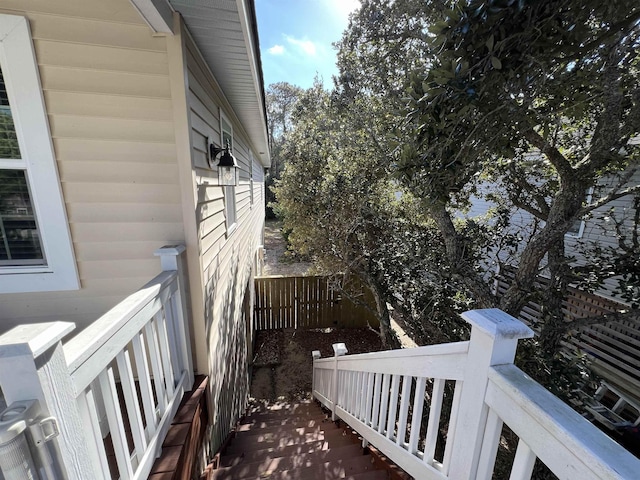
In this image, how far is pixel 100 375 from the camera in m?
1.16

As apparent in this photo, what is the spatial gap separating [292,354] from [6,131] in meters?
6.39

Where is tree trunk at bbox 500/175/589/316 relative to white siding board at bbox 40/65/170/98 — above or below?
below

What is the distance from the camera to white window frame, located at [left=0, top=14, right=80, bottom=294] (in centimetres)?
165

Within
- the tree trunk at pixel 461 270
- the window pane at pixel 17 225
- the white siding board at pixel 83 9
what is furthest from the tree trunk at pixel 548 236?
the window pane at pixel 17 225

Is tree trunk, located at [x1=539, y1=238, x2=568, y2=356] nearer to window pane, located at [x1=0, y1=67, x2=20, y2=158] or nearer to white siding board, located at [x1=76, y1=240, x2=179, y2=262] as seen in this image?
white siding board, located at [x1=76, y1=240, x2=179, y2=262]

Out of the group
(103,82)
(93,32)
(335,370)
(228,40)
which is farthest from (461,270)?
(93,32)

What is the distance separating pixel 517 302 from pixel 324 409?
3493mm

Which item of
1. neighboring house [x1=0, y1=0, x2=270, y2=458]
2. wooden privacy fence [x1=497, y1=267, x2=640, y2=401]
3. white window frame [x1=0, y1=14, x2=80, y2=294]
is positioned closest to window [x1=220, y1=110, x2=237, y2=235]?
neighboring house [x1=0, y1=0, x2=270, y2=458]

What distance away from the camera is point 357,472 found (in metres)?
2.35

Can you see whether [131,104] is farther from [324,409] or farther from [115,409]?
[324,409]

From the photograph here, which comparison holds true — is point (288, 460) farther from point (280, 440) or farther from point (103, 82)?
point (103, 82)

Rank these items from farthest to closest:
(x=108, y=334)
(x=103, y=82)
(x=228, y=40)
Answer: (x=228, y=40)
(x=103, y=82)
(x=108, y=334)

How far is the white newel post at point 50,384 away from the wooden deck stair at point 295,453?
1.80 m

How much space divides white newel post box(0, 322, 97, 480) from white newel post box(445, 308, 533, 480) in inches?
53.5
